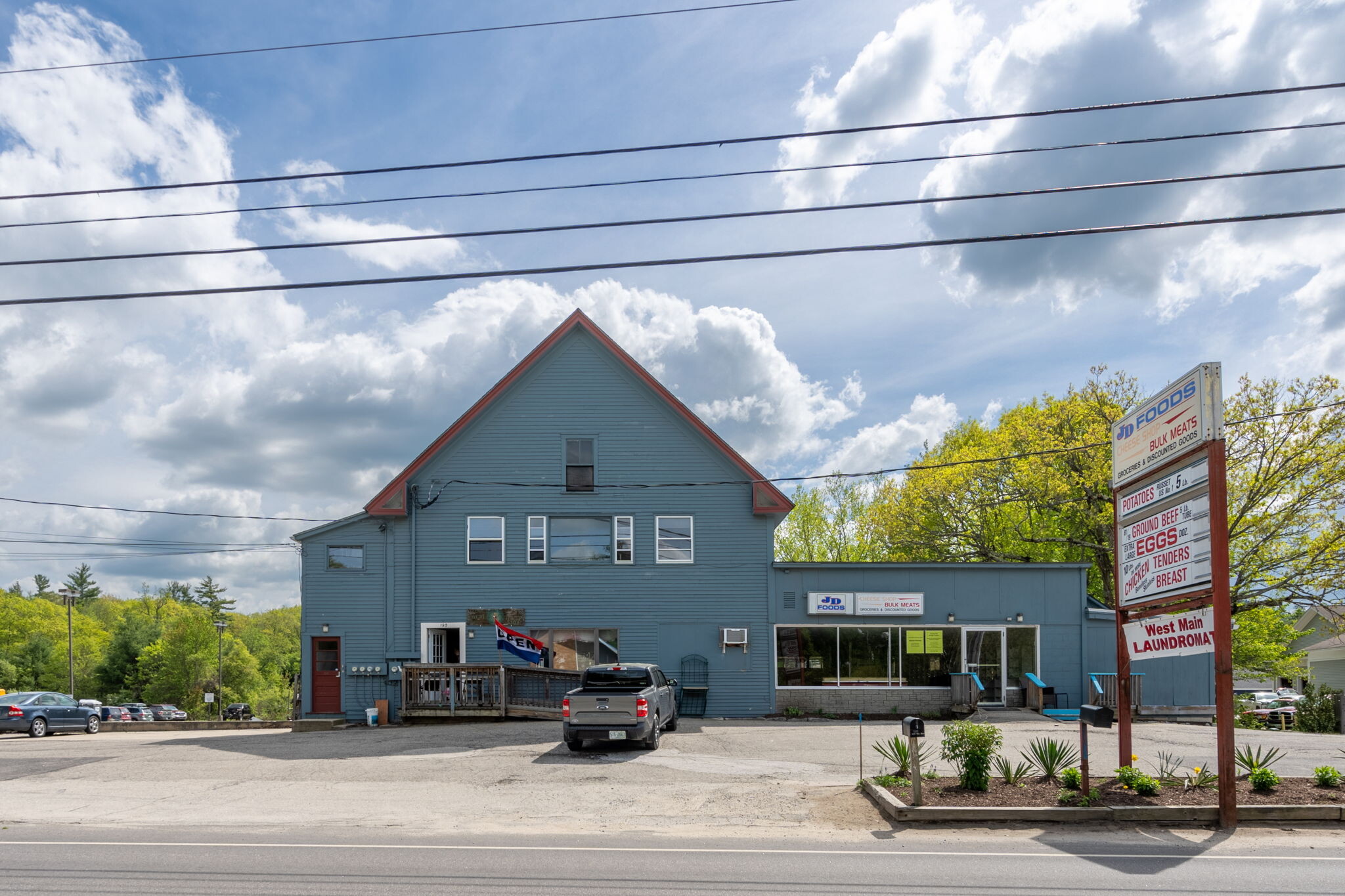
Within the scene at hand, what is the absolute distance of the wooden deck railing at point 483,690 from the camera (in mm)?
25078

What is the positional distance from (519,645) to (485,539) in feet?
11.8

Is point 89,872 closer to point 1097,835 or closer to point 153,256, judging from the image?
point 153,256

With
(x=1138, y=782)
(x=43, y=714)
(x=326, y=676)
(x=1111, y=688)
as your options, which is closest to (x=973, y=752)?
(x=1138, y=782)

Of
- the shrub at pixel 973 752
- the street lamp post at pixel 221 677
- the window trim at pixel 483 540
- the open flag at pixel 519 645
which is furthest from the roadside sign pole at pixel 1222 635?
the street lamp post at pixel 221 677

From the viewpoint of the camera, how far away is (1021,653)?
91.7ft

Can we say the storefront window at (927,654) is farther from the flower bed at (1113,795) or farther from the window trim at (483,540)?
the flower bed at (1113,795)

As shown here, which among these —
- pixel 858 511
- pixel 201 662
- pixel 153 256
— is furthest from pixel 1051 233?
pixel 201 662

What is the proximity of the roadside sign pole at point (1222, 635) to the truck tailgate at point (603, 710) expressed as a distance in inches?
387

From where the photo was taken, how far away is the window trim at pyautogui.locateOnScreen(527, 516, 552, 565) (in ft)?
92.9

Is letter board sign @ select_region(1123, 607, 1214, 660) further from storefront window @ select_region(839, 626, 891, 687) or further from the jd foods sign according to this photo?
storefront window @ select_region(839, 626, 891, 687)

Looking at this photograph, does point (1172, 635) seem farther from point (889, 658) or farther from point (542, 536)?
point (542, 536)

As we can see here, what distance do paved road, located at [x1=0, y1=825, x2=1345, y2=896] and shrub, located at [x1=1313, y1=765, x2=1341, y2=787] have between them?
6.62 ft

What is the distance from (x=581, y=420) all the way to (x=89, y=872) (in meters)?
20.4

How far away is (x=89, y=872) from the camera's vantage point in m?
9.21
